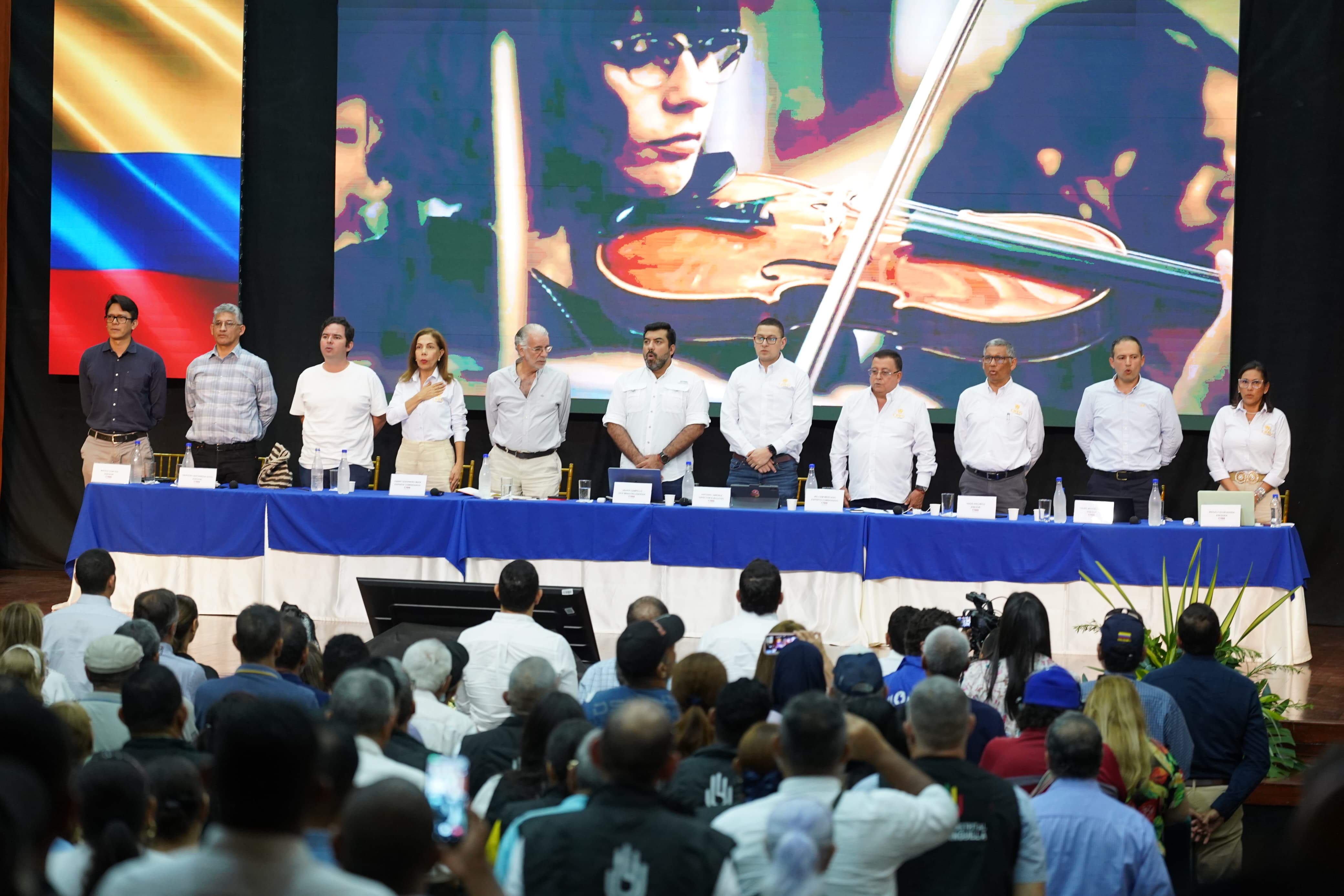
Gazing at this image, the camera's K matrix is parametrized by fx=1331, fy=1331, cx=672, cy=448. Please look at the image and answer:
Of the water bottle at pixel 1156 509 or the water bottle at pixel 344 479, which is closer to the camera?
the water bottle at pixel 1156 509

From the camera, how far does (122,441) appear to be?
→ 25.2ft

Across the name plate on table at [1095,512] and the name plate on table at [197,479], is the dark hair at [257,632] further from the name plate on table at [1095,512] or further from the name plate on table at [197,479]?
the name plate on table at [1095,512]

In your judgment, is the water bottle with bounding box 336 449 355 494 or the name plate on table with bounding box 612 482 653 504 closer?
the name plate on table with bounding box 612 482 653 504

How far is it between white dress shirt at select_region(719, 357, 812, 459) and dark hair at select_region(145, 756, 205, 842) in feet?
17.4

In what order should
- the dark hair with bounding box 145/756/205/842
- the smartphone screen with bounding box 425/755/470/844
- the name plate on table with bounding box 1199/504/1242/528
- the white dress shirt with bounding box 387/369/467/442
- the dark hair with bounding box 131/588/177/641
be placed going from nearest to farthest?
the smartphone screen with bounding box 425/755/470/844 → the dark hair with bounding box 145/756/205/842 → the dark hair with bounding box 131/588/177/641 → the name plate on table with bounding box 1199/504/1242/528 → the white dress shirt with bounding box 387/369/467/442

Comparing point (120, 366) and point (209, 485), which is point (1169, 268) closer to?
point (209, 485)

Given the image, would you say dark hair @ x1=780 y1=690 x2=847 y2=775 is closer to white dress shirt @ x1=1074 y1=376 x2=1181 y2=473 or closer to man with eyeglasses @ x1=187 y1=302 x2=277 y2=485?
white dress shirt @ x1=1074 y1=376 x2=1181 y2=473

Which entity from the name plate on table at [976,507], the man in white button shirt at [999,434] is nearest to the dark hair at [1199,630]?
the name plate on table at [976,507]

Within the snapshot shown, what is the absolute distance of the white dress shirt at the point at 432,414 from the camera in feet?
24.6

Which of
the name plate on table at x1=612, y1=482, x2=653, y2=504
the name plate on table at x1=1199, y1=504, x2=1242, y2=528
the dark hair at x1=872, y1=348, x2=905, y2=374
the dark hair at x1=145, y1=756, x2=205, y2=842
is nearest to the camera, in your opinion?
the dark hair at x1=145, y1=756, x2=205, y2=842

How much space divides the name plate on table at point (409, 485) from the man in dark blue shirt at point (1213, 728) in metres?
4.15

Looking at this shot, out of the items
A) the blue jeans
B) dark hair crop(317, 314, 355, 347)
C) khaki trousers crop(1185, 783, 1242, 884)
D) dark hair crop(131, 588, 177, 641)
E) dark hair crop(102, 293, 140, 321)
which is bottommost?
khaki trousers crop(1185, 783, 1242, 884)

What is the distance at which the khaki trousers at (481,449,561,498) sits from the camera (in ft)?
24.3

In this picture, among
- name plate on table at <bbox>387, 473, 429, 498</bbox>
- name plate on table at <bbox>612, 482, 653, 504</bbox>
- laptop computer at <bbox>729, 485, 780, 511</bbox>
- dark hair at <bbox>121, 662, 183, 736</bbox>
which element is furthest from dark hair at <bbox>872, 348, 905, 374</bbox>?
dark hair at <bbox>121, 662, 183, 736</bbox>
